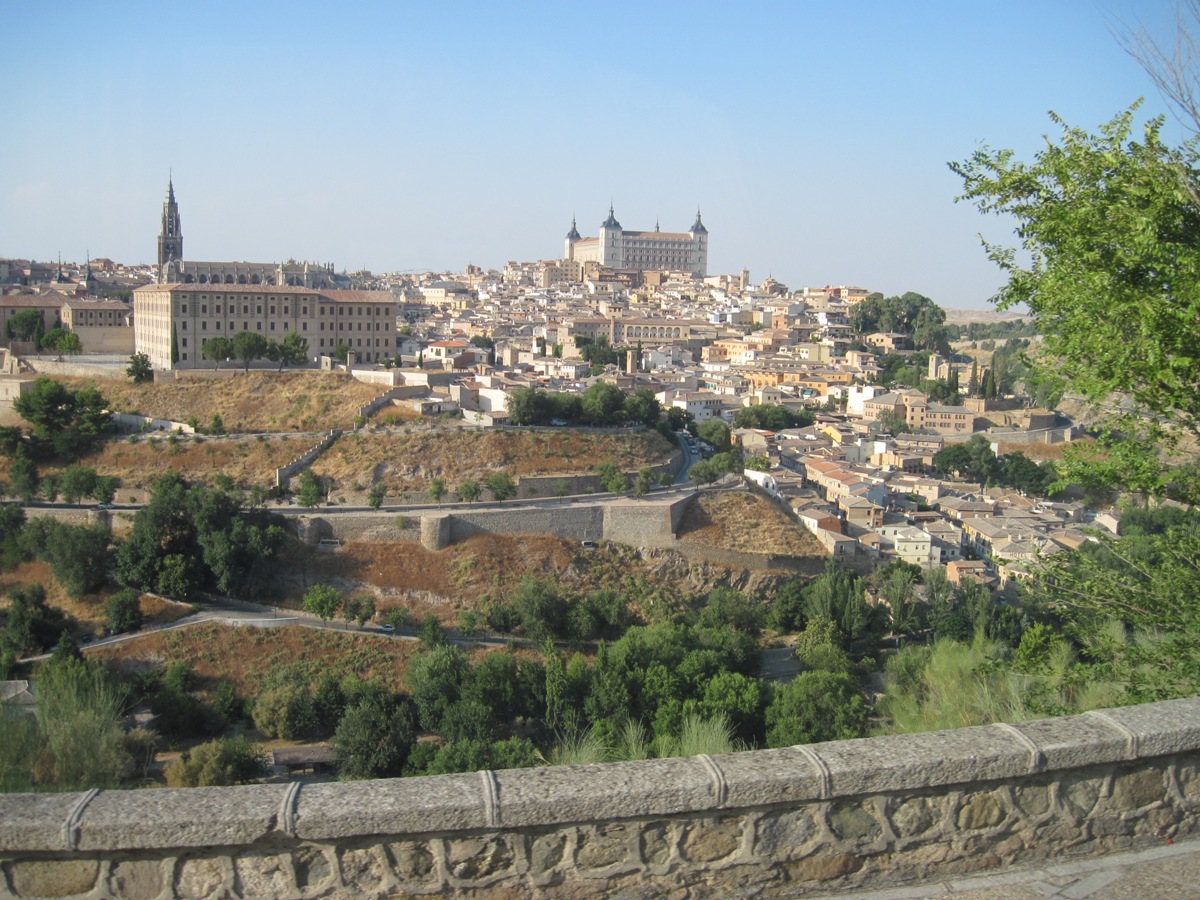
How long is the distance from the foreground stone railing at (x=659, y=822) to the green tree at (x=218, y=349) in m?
26.9

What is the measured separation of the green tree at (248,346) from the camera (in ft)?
91.2

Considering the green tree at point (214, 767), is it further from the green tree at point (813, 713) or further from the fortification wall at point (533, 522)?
the fortification wall at point (533, 522)

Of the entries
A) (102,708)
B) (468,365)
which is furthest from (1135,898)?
(468,365)

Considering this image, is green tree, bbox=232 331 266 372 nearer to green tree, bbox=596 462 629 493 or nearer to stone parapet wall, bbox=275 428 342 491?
stone parapet wall, bbox=275 428 342 491

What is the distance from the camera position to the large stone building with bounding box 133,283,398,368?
94.7 feet

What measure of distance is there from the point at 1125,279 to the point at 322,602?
1539 centimetres

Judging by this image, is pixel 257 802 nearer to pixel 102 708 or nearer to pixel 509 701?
pixel 102 708

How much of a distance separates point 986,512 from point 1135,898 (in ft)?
83.7

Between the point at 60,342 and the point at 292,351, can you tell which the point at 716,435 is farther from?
the point at 60,342

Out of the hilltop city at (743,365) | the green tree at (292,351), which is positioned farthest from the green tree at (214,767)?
the green tree at (292,351)

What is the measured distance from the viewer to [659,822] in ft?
7.64

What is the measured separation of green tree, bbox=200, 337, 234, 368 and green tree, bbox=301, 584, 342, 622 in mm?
11609

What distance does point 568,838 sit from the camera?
2.29 meters

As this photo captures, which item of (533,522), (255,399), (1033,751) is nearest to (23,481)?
(255,399)
